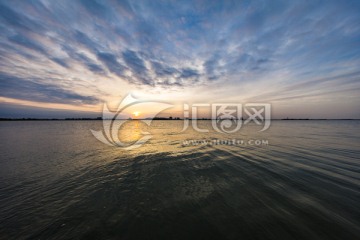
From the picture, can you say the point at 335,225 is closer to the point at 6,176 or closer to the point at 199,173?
the point at 199,173

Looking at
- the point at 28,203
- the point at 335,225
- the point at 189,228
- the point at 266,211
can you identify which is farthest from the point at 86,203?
the point at 335,225

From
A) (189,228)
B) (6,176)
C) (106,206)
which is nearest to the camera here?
(189,228)

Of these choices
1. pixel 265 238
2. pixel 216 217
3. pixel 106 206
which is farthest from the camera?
pixel 106 206

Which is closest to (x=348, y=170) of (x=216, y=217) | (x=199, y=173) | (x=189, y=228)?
(x=199, y=173)

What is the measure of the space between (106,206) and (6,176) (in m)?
9.47

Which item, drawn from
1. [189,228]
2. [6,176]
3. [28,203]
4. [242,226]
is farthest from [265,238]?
[6,176]

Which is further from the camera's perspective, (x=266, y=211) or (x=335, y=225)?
(x=266, y=211)

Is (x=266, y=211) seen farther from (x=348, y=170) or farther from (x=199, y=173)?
(x=348, y=170)

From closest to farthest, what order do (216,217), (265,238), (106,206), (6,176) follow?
1. (265,238)
2. (216,217)
3. (106,206)
4. (6,176)

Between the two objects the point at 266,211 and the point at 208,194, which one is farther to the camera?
the point at 208,194

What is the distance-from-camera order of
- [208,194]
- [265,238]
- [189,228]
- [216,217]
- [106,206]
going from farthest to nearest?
[208,194] → [106,206] → [216,217] → [189,228] → [265,238]

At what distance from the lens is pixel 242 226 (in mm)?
5055

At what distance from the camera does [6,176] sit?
9805 mm

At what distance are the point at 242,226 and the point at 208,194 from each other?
7.69ft
